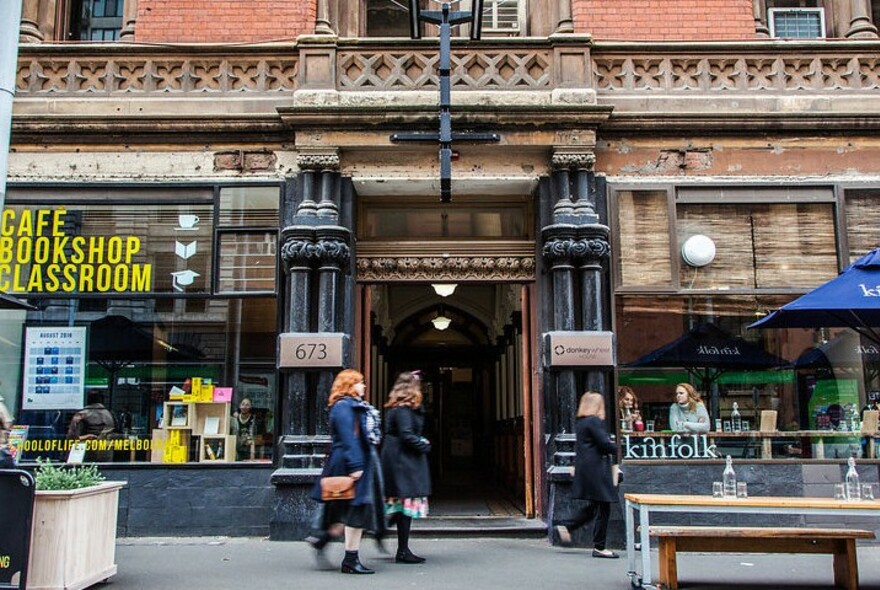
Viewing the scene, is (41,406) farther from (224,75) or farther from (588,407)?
(588,407)

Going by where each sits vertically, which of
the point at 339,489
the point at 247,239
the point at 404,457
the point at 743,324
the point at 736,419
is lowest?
the point at 339,489

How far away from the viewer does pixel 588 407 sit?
8.73 metres

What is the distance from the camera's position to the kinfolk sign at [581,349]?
9953mm

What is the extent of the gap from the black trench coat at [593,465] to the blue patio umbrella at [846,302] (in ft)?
6.82

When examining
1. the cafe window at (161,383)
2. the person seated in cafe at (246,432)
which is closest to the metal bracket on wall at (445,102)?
the cafe window at (161,383)

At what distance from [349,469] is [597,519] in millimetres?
2676

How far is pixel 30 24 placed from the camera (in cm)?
1112

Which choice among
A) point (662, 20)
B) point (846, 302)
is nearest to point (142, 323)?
point (662, 20)

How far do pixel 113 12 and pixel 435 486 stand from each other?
366 inches

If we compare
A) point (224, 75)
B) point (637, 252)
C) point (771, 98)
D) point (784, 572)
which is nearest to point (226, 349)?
point (224, 75)

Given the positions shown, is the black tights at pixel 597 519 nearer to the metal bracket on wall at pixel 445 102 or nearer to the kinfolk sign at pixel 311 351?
the kinfolk sign at pixel 311 351

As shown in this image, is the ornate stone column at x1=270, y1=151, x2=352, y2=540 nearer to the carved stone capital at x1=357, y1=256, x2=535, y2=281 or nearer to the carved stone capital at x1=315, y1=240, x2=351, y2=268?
the carved stone capital at x1=315, y1=240, x2=351, y2=268

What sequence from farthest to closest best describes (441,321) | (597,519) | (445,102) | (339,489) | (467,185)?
(441,321)
(467,185)
(445,102)
(597,519)
(339,489)

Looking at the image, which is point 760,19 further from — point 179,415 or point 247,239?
point 179,415
